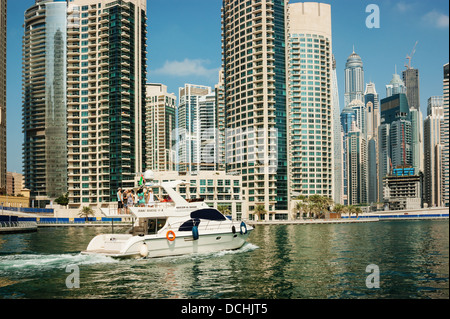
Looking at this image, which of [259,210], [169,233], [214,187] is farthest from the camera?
[259,210]

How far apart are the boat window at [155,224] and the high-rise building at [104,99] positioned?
99980 millimetres

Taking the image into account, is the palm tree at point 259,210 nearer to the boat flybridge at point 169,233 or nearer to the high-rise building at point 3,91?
the boat flybridge at point 169,233

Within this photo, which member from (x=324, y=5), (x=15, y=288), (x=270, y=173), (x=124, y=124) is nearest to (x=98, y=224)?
(x=124, y=124)

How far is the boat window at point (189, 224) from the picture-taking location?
107ft

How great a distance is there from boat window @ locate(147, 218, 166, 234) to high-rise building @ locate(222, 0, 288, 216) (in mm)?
96798

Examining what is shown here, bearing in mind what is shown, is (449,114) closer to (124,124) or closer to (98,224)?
(98,224)

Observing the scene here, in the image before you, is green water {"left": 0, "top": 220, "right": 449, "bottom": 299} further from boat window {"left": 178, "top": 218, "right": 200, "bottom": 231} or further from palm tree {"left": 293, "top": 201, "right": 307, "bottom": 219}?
palm tree {"left": 293, "top": 201, "right": 307, "bottom": 219}

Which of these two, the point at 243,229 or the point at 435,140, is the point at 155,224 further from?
the point at 435,140

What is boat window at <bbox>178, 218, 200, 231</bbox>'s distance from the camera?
32.5 meters

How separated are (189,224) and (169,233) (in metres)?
1.98

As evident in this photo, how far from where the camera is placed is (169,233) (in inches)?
1236

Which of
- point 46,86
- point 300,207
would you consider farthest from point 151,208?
point 46,86

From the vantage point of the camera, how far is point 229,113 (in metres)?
143

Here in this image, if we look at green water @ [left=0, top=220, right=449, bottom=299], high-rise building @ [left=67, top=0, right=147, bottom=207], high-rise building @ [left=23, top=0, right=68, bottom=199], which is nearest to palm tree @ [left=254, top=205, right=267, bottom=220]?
high-rise building @ [left=67, top=0, right=147, bottom=207]
